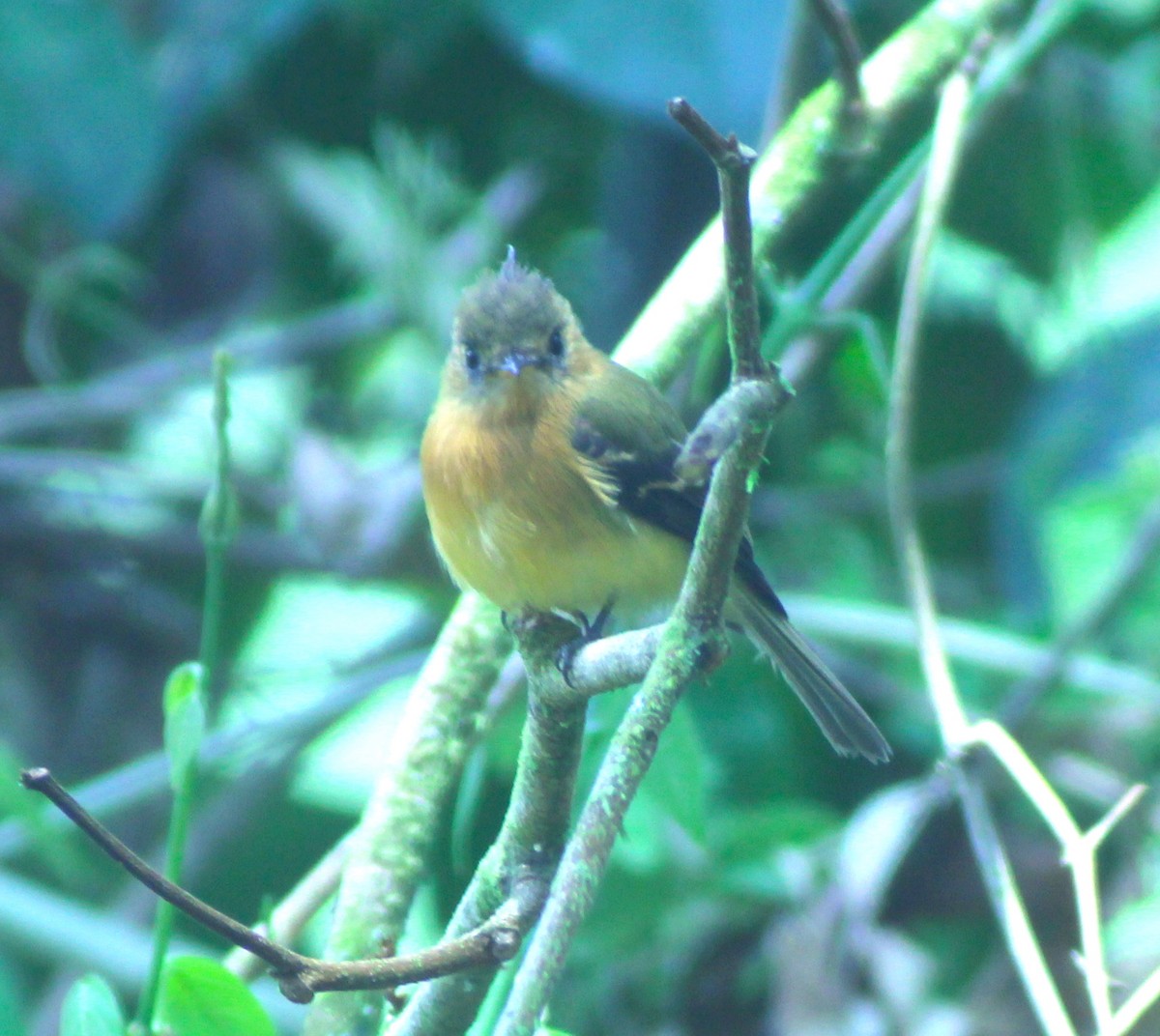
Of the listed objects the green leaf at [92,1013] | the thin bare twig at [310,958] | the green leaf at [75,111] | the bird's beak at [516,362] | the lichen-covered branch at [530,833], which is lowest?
the thin bare twig at [310,958]

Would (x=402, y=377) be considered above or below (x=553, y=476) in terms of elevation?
above

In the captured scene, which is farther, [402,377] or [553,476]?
[402,377]

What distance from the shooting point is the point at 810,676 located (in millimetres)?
2314

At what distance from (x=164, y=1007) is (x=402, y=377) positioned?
302 cm

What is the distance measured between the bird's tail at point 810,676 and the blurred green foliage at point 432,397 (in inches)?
18.2

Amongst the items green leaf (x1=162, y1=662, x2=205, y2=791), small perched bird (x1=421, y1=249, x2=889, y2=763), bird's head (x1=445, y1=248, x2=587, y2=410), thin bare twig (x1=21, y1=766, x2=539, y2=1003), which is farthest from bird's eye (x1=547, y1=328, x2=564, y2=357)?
thin bare twig (x1=21, y1=766, x2=539, y2=1003)

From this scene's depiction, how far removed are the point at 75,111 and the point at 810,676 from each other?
79.7 inches

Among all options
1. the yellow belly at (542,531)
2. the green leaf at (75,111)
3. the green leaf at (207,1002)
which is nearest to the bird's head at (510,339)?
the yellow belly at (542,531)

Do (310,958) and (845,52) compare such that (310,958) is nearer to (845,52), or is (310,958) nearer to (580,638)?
(580,638)

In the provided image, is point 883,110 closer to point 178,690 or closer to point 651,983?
point 178,690

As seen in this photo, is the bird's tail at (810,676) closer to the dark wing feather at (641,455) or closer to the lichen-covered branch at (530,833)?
the dark wing feather at (641,455)

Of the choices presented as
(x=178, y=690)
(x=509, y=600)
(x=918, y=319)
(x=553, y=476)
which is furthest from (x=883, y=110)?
(x=178, y=690)

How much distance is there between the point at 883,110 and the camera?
241cm

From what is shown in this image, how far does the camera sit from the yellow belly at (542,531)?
2193 mm
